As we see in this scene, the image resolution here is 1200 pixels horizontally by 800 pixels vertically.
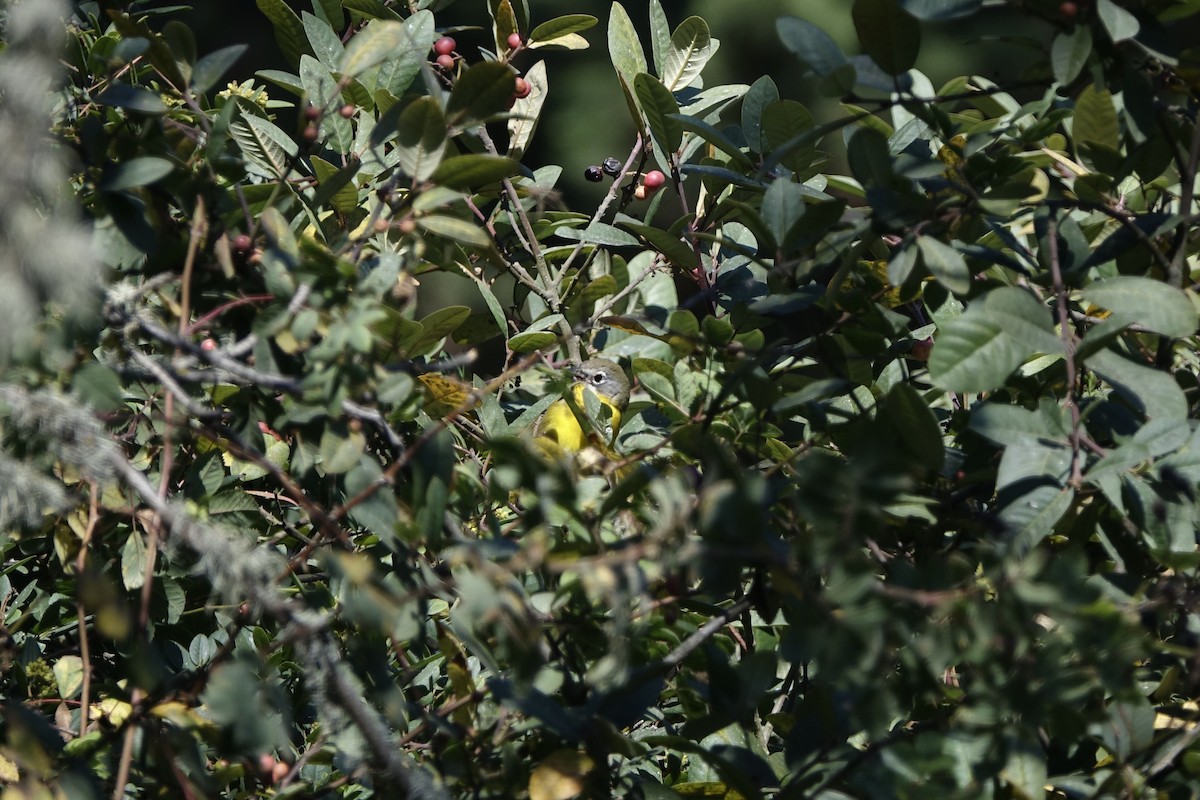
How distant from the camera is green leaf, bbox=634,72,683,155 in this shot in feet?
Result: 4.09

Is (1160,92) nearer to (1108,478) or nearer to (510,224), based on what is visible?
(1108,478)

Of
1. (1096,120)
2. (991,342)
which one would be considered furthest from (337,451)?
(1096,120)

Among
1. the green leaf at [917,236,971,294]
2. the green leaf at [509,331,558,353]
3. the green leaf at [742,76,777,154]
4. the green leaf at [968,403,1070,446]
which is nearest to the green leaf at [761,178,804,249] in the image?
the green leaf at [917,236,971,294]

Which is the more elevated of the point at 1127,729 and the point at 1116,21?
the point at 1116,21

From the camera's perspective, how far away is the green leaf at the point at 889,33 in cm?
88

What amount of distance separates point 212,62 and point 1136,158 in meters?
0.82

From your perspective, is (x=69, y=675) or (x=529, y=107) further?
(x=529, y=107)

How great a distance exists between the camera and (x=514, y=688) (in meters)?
0.76

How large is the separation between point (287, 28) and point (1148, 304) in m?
1.04

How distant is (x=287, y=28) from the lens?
1337mm

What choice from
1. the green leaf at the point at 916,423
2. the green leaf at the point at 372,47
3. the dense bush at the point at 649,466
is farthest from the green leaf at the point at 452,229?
the green leaf at the point at 916,423

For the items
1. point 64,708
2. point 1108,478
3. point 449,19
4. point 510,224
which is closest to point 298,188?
point 510,224

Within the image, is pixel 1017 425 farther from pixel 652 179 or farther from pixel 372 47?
pixel 652 179

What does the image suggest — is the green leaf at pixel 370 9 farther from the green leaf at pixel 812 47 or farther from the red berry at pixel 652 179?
the green leaf at pixel 812 47
